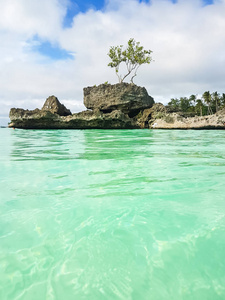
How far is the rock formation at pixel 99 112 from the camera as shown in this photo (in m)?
20.0

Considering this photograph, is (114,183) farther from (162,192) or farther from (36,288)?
(36,288)

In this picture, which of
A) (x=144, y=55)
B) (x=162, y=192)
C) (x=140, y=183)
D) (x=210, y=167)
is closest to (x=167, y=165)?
(x=210, y=167)

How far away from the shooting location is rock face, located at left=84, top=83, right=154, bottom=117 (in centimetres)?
2109

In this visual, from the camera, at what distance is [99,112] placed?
20.0 meters

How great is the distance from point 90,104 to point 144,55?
8.33 meters

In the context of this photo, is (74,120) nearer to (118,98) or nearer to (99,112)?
(99,112)

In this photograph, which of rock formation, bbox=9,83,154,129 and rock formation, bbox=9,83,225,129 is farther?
rock formation, bbox=9,83,154,129

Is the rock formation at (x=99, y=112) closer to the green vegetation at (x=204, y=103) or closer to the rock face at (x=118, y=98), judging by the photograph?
the rock face at (x=118, y=98)

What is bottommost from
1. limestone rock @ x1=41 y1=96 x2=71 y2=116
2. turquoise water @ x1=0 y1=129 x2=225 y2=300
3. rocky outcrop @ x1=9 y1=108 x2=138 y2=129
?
turquoise water @ x1=0 y1=129 x2=225 y2=300

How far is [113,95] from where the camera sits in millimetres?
21516

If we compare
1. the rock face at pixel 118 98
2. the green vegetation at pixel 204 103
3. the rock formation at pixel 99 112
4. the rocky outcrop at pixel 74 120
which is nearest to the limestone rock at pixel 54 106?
the rock formation at pixel 99 112

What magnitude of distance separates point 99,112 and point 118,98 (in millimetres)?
2718

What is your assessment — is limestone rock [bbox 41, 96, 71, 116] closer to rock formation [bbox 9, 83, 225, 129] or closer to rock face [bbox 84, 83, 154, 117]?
rock formation [bbox 9, 83, 225, 129]

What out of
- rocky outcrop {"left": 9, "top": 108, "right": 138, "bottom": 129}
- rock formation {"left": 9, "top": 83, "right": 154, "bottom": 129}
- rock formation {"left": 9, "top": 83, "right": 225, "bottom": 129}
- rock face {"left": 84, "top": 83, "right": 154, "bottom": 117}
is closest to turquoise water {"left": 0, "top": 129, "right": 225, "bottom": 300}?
rock formation {"left": 9, "top": 83, "right": 225, "bottom": 129}
